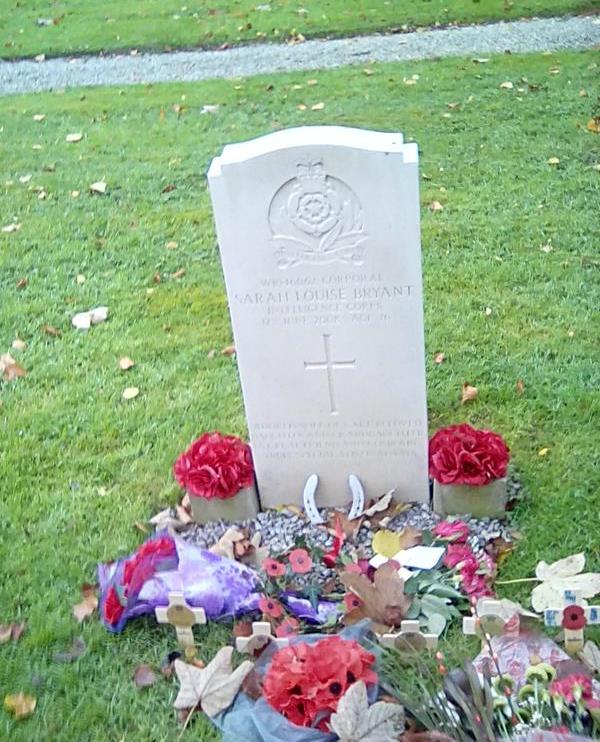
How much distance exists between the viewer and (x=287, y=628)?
3307 millimetres

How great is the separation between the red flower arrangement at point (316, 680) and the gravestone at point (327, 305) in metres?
1.06

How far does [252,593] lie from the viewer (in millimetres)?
3500

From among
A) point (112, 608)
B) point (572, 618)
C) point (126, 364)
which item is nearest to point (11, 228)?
point (126, 364)

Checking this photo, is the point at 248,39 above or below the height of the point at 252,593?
above

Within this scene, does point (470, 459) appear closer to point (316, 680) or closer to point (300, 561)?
point (300, 561)

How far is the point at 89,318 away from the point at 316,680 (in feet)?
10.5

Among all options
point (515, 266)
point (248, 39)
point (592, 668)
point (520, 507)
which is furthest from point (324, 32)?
point (592, 668)

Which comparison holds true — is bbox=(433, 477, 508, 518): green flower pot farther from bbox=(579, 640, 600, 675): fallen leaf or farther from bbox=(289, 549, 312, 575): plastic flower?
bbox=(579, 640, 600, 675): fallen leaf

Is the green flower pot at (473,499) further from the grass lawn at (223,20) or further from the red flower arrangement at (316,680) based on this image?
the grass lawn at (223,20)

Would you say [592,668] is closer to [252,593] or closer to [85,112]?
[252,593]

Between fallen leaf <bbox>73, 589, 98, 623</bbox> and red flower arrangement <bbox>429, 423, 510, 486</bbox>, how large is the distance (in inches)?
54.2

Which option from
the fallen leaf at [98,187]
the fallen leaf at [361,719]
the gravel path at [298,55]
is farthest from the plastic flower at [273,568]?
the gravel path at [298,55]

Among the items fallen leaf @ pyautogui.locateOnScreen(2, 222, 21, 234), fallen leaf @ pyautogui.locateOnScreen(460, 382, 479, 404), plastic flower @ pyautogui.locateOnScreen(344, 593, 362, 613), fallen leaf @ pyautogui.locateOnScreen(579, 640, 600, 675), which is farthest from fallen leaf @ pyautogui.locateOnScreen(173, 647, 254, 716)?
fallen leaf @ pyautogui.locateOnScreen(2, 222, 21, 234)

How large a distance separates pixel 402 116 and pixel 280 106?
1218 millimetres
